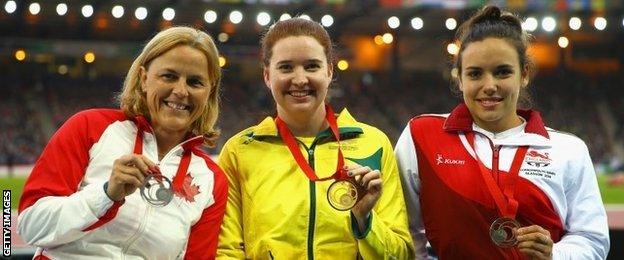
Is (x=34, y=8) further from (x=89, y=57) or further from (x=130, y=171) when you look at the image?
(x=130, y=171)

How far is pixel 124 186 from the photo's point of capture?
7.82ft

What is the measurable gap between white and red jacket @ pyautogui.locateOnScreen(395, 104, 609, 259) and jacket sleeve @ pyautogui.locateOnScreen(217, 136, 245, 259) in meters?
0.63

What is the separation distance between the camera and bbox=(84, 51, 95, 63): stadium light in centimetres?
2401

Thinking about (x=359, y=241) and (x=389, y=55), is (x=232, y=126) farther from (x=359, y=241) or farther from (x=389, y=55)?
(x=359, y=241)

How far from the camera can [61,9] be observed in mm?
20875

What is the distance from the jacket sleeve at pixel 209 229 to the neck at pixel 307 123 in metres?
0.33

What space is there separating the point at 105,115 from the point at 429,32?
22.6 meters

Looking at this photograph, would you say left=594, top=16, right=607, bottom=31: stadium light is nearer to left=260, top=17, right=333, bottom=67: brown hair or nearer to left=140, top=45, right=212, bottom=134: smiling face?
left=260, top=17, right=333, bottom=67: brown hair

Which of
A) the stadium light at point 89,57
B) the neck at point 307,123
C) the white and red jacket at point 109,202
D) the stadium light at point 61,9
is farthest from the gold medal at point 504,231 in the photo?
the stadium light at point 89,57

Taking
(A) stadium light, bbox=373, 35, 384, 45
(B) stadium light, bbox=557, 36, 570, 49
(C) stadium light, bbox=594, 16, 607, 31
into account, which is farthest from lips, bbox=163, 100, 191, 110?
(B) stadium light, bbox=557, 36, 570, 49

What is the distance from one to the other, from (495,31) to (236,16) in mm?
19592

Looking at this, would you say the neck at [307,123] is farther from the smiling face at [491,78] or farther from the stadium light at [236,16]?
the stadium light at [236,16]

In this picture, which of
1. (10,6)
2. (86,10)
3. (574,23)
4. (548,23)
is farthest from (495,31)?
(574,23)

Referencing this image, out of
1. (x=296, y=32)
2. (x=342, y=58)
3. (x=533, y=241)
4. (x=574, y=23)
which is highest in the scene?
(x=574, y=23)
